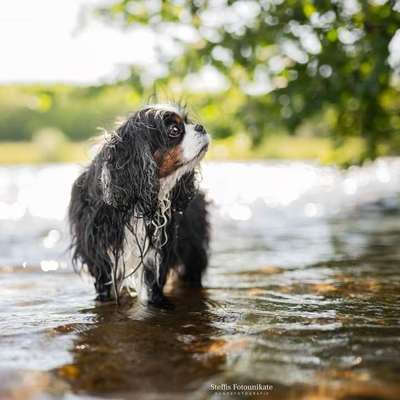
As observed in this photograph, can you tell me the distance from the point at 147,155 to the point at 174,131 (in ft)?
0.78

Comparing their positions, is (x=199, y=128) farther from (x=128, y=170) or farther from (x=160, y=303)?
(x=160, y=303)

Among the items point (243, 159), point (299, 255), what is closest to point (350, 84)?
point (299, 255)

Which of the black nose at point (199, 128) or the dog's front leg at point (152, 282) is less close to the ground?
the black nose at point (199, 128)

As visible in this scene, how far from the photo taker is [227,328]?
382 centimetres

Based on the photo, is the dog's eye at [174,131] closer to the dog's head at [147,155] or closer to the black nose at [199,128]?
the dog's head at [147,155]

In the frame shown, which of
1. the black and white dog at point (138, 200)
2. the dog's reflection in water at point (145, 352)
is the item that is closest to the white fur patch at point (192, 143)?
the black and white dog at point (138, 200)

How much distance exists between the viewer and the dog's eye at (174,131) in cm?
411

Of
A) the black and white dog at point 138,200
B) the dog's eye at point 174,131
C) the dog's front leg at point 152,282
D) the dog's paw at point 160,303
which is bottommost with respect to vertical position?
the dog's paw at point 160,303

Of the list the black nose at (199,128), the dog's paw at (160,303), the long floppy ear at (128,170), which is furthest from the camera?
the dog's paw at (160,303)

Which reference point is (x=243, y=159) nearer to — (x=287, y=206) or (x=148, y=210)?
(x=287, y=206)

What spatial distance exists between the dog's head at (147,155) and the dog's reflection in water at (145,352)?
2.32 feet

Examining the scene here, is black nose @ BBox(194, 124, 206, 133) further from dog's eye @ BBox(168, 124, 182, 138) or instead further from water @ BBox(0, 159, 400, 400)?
water @ BBox(0, 159, 400, 400)

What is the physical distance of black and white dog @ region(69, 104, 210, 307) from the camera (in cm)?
406

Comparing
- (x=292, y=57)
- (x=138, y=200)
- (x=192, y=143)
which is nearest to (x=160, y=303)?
(x=138, y=200)
